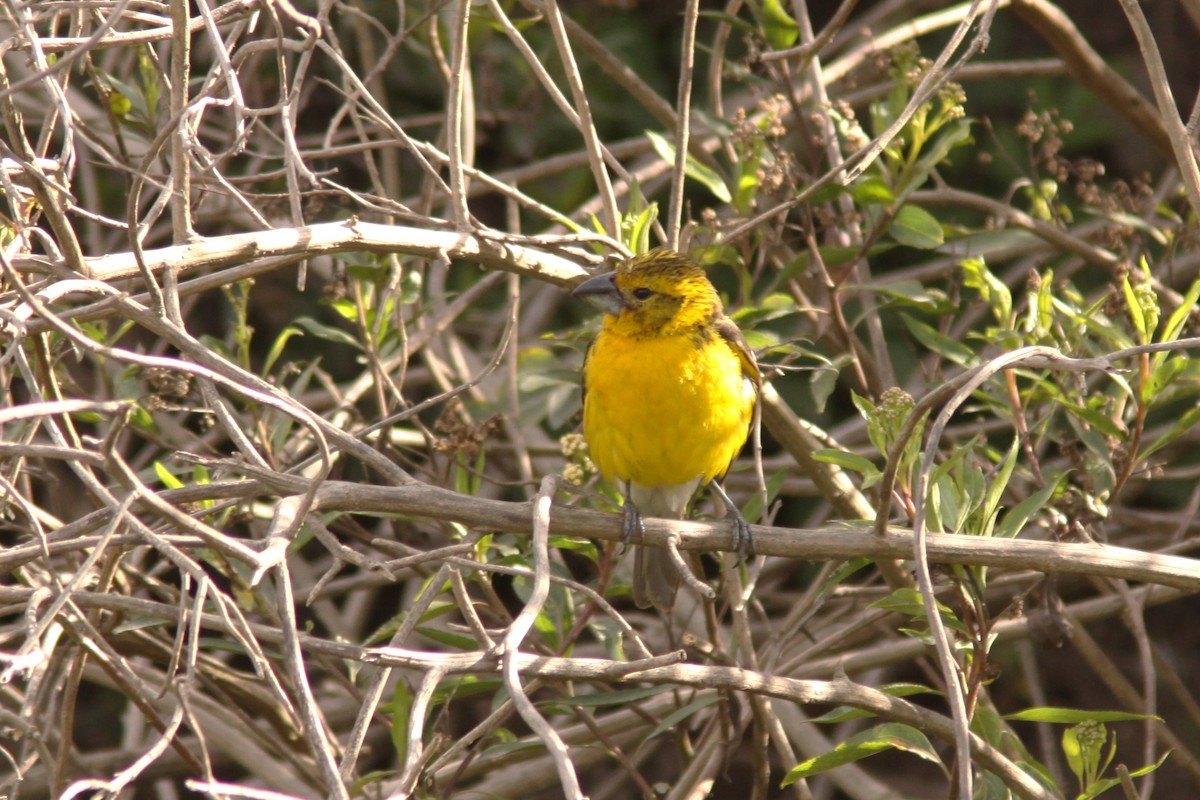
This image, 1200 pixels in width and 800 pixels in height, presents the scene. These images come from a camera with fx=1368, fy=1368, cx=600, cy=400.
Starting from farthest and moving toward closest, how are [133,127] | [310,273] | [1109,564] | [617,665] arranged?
[310,273] → [133,127] → [1109,564] → [617,665]

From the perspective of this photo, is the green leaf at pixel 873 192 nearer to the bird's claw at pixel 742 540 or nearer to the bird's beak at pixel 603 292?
the bird's beak at pixel 603 292

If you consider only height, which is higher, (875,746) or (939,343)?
(939,343)

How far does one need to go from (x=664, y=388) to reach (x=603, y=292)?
39cm

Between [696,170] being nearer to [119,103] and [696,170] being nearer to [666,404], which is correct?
[666,404]

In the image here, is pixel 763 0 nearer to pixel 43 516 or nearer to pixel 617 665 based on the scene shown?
pixel 617 665

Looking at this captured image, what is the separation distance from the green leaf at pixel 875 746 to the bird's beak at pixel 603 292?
135cm

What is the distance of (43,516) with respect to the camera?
3.71 metres

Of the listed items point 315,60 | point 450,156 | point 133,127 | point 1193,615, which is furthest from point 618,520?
point 1193,615

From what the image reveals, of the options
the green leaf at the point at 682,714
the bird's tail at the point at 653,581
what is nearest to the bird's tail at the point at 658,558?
the bird's tail at the point at 653,581

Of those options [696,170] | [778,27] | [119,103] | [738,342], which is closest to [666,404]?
[738,342]

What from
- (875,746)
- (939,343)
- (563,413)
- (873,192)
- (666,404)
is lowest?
(563,413)

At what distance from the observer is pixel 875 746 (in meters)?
2.99

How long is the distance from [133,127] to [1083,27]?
14.5ft

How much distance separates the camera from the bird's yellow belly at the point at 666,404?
4027 millimetres
